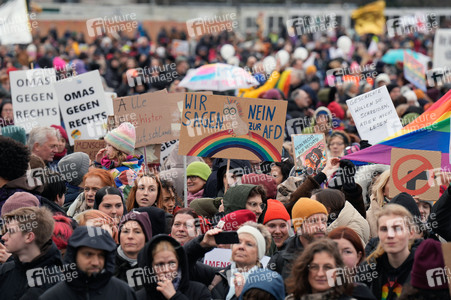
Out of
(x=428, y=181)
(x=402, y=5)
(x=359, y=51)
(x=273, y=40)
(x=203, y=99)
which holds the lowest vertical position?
(x=428, y=181)

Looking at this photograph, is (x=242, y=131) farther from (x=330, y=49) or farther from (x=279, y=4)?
(x=279, y=4)

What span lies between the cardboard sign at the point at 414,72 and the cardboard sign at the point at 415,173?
8574 millimetres

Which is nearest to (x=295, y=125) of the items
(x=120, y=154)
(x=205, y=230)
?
(x=120, y=154)

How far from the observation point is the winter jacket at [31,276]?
5.22m

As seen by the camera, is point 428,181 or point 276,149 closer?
point 428,181

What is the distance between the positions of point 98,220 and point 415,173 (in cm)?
257

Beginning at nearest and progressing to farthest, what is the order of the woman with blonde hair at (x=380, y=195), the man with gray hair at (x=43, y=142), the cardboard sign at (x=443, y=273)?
the cardboard sign at (x=443, y=273) → the woman with blonde hair at (x=380, y=195) → the man with gray hair at (x=43, y=142)

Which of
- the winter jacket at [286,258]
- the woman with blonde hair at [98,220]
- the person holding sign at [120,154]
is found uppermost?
the person holding sign at [120,154]

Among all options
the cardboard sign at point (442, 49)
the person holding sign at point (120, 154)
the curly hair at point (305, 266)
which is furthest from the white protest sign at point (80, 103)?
the cardboard sign at point (442, 49)

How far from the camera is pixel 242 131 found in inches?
325

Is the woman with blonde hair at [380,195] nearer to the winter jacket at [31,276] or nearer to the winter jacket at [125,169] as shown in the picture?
the winter jacket at [125,169]

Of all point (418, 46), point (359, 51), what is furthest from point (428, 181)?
point (418, 46)

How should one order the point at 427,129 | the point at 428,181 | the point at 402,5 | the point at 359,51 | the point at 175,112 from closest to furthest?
the point at 428,181 < the point at 427,129 < the point at 175,112 < the point at 359,51 < the point at 402,5

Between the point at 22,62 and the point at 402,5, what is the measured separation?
1262 inches
